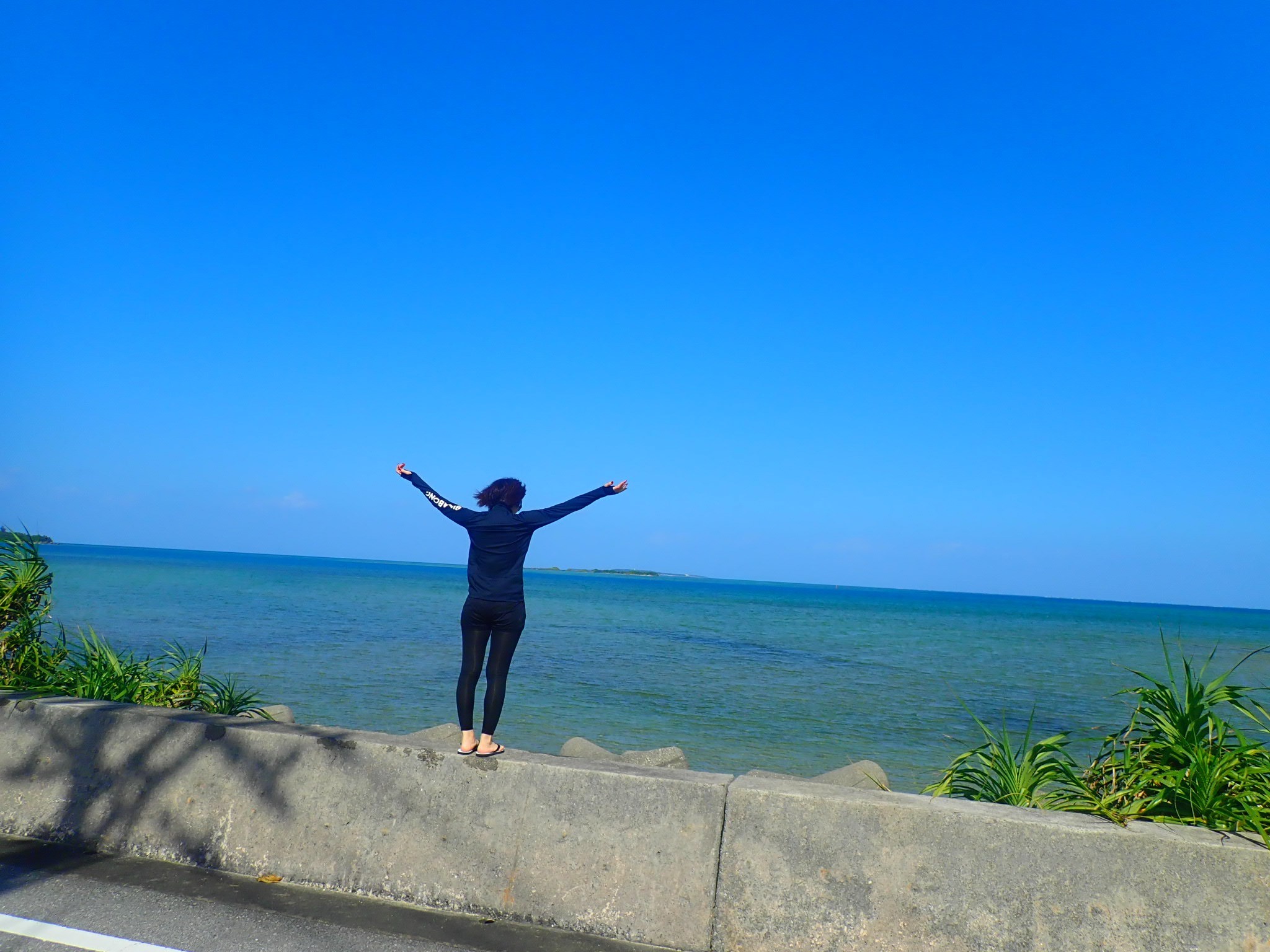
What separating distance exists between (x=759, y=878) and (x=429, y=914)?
1552 mm

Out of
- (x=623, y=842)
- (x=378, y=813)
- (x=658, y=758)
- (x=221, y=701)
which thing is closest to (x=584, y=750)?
(x=658, y=758)

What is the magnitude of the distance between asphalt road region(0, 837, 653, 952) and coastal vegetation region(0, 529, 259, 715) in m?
1.77

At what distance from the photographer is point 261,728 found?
15.6ft

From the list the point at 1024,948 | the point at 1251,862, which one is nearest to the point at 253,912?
the point at 1024,948

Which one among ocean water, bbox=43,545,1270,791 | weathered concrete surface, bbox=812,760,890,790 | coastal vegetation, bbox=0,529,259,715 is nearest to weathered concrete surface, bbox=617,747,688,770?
weathered concrete surface, bbox=812,760,890,790

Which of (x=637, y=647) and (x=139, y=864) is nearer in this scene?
(x=139, y=864)

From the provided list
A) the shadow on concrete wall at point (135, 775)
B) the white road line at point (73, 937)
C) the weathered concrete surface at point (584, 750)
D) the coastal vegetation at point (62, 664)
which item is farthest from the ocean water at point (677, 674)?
the white road line at point (73, 937)

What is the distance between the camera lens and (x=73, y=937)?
12.1 ft

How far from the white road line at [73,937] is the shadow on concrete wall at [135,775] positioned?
2.64ft

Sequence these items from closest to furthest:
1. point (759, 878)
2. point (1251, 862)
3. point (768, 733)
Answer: point (1251, 862)
point (759, 878)
point (768, 733)

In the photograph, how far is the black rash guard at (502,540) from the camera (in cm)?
514

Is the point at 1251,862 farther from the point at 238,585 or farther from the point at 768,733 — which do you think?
the point at 238,585

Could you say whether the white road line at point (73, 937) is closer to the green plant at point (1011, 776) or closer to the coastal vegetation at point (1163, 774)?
the green plant at point (1011, 776)

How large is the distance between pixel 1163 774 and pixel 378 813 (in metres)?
3.79
